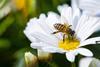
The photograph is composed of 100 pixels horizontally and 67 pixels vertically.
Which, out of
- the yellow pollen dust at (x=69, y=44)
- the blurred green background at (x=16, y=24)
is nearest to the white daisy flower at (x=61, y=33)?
the yellow pollen dust at (x=69, y=44)

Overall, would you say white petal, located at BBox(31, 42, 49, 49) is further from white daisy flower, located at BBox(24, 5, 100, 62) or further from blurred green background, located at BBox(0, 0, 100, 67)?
blurred green background, located at BBox(0, 0, 100, 67)

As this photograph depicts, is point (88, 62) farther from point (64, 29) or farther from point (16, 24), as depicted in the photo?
point (16, 24)

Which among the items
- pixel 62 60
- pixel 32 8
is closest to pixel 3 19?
pixel 32 8

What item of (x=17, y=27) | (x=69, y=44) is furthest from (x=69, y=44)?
(x=17, y=27)

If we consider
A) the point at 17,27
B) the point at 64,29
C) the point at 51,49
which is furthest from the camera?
the point at 17,27

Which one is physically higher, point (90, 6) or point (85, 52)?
point (90, 6)

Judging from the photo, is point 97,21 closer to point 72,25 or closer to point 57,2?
point 72,25

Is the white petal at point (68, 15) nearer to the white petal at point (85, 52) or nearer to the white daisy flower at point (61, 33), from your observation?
the white daisy flower at point (61, 33)
